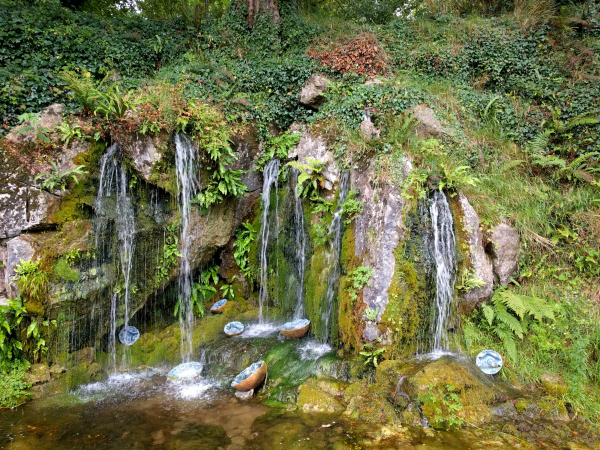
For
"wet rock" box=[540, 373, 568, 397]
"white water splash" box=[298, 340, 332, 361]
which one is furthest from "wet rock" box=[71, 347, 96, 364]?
"wet rock" box=[540, 373, 568, 397]

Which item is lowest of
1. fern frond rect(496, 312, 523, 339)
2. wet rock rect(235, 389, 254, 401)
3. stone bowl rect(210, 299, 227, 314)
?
wet rock rect(235, 389, 254, 401)

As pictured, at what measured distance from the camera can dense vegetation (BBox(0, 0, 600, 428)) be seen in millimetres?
6496

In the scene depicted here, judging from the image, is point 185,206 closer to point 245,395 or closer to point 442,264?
point 245,395

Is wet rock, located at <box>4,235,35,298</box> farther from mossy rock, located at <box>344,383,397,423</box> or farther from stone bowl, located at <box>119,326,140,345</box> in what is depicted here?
mossy rock, located at <box>344,383,397,423</box>

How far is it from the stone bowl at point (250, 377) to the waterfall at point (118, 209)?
2.89 m

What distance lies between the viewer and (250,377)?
5.65m

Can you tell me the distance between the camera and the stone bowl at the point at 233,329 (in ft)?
24.2

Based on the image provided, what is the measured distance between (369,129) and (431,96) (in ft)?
7.39

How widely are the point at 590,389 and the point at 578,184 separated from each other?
4614 mm

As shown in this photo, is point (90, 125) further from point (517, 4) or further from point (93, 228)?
point (517, 4)

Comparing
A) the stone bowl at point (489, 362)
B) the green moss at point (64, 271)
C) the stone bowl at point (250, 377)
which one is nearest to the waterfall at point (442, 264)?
the stone bowl at point (489, 362)

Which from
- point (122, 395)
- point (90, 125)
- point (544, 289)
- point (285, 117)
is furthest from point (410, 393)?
point (90, 125)

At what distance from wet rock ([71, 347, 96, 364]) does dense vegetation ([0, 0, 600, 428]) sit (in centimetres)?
372

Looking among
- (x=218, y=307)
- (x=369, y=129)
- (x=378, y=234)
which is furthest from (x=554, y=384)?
(x=218, y=307)
